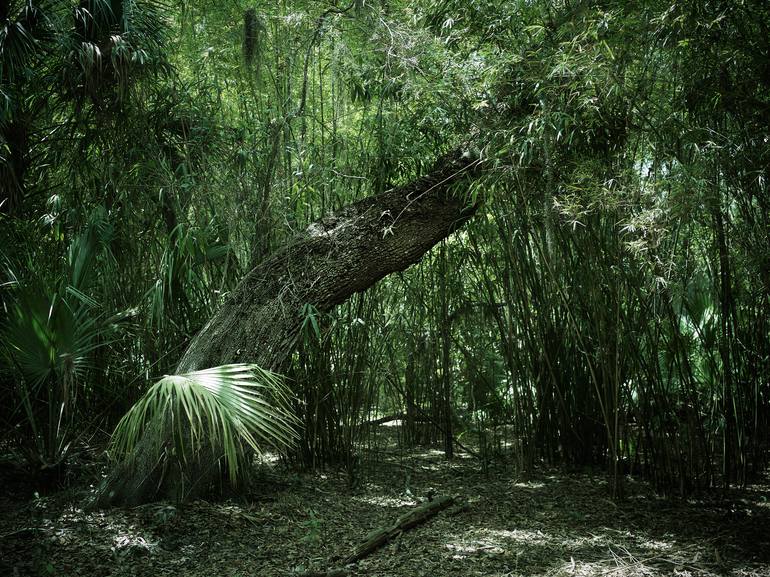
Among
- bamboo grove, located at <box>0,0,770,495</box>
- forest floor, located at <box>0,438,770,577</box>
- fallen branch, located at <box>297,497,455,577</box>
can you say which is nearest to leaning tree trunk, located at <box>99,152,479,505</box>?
bamboo grove, located at <box>0,0,770,495</box>

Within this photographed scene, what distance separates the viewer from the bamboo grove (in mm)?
2840

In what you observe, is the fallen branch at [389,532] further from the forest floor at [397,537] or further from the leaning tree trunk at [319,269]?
the leaning tree trunk at [319,269]

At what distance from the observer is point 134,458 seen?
2.96m

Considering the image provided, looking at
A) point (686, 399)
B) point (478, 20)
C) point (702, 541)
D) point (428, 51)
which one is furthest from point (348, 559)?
point (478, 20)

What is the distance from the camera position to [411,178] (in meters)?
3.99

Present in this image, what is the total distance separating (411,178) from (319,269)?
3.21ft

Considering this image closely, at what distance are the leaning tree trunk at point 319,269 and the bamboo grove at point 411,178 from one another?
0.17 m

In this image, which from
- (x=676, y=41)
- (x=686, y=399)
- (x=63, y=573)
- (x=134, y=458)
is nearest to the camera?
(x=63, y=573)

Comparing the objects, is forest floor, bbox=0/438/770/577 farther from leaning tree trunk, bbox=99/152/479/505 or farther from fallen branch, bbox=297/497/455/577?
leaning tree trunk, bbox=99/152/479/505

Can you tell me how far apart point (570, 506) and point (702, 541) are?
65 centimetres

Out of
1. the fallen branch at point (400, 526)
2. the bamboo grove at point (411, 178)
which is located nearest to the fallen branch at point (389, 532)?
the fallen branch at point (400, 526)

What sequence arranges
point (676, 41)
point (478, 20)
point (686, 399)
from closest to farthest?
1. point (676, 41)
2. point (686, 399)
3. point (478, 20)

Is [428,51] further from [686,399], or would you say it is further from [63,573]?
[63,573]

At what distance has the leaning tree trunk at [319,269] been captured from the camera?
3205 mm
